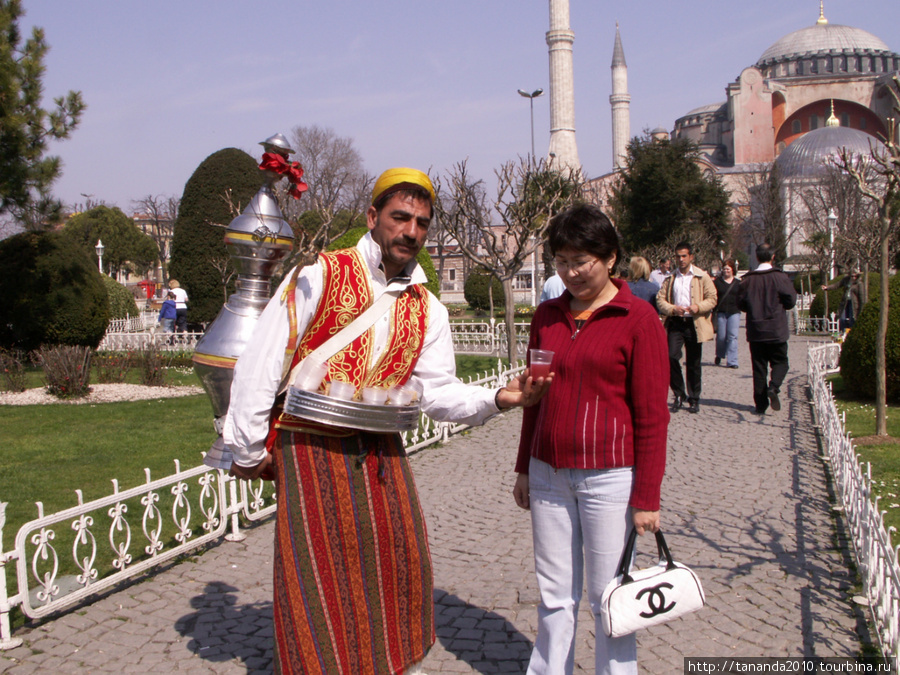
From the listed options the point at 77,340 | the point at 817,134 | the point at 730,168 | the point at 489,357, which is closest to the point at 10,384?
the point at 77,340

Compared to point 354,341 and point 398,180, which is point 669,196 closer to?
point 398,180

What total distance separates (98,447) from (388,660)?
6.12 meters

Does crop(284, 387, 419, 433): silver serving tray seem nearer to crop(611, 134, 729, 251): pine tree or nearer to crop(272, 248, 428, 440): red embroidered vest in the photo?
crop(272, 248, 428, 440): red embroidered vest

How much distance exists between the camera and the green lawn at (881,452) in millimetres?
5098

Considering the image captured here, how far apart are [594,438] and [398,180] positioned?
1.04 m

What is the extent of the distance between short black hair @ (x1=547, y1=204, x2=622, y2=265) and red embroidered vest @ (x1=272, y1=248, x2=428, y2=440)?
571mm

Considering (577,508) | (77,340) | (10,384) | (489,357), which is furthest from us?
(489,357)

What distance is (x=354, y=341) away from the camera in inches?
97.6

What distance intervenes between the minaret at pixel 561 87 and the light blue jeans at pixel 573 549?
4930 centimetres

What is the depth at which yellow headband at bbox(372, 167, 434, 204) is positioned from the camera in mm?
2531

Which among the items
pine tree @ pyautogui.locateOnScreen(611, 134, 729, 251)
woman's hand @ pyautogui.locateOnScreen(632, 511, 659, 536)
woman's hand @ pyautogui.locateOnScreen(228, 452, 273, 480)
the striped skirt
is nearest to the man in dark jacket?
woman's hand @ pyautogui.locateOnScreen(632, 511, 659, 536)

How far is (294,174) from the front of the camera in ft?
10.1

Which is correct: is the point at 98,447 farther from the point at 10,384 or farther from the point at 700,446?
the point at 700,446

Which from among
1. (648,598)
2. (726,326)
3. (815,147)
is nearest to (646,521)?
(648,598)
